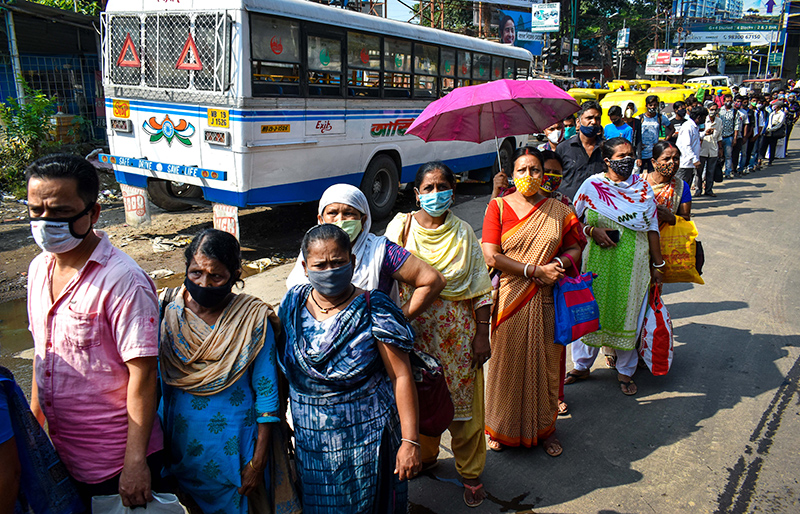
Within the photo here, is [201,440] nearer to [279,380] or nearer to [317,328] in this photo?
[279,380]

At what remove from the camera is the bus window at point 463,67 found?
9.84m

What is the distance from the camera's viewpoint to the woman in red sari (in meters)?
3.04

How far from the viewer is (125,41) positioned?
22.2 ft

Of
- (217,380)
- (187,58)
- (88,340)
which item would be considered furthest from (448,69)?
(88,340)

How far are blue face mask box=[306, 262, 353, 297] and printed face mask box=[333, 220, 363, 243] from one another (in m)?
0.40

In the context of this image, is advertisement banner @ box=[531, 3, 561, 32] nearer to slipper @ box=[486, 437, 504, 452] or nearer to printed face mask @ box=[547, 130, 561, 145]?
printed face mask @ box=[547, 130, 561, 145]

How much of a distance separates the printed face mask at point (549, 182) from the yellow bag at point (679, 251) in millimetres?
1167

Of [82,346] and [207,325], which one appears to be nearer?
[82,346]

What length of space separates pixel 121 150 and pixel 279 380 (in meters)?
5.99

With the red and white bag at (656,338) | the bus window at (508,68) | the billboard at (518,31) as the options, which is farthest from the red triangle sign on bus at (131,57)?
the billboard at (518,31)

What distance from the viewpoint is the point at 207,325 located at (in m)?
2.00

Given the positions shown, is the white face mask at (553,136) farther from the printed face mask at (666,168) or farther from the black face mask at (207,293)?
the black face mask at (207,293)

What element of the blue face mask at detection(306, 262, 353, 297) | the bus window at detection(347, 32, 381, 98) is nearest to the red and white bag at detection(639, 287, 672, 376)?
the blue face mask at detection(306, 262, 353, 297)

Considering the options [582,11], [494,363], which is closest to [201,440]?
[494,363]
